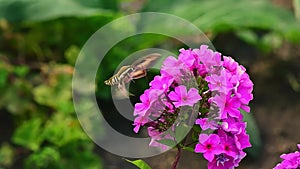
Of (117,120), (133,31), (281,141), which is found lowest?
(281,141)

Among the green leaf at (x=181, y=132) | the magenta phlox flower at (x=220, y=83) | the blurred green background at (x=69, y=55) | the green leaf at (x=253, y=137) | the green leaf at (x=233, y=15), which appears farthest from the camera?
the green leaf at (x=233, y=15)

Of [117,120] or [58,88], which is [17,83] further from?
[117,120]

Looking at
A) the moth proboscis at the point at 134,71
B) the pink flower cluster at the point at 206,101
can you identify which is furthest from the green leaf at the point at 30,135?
the pink flower cluster at the point at 206,101

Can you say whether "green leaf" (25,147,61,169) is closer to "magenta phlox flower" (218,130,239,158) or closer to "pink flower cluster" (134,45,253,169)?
"pink flower cluster" (134,45,253,169)

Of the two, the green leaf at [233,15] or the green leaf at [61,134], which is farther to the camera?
the green leaf at [233,15]

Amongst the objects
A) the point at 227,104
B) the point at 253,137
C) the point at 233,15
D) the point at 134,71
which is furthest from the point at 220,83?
the point at 233,15

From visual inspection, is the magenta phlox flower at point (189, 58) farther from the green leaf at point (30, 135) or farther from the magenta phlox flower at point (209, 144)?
the green leaf at point (30, 135)

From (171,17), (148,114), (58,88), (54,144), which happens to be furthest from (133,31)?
(148,114)
